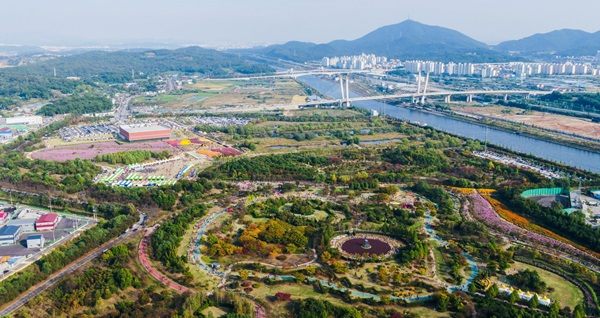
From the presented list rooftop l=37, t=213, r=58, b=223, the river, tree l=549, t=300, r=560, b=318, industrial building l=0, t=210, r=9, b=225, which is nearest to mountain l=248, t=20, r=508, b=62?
the river

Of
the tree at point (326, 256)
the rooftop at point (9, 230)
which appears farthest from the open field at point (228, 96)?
the tree at point (326, 256)

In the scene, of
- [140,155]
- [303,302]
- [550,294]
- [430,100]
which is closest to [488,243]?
[550,294]

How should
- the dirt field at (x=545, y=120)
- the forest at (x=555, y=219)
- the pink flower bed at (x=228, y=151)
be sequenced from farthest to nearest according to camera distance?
the dirt field at (x=545, y=120)
the pink flower bed at (x=228, y=151)
the forest at (x=555, y=219)

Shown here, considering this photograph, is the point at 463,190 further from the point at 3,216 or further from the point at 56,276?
the point at 3,216

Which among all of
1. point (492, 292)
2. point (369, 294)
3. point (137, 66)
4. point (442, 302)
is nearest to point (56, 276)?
point (369, 294)

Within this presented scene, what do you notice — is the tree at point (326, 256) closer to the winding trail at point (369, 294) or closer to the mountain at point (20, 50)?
the winding trail at point (369, 294)
